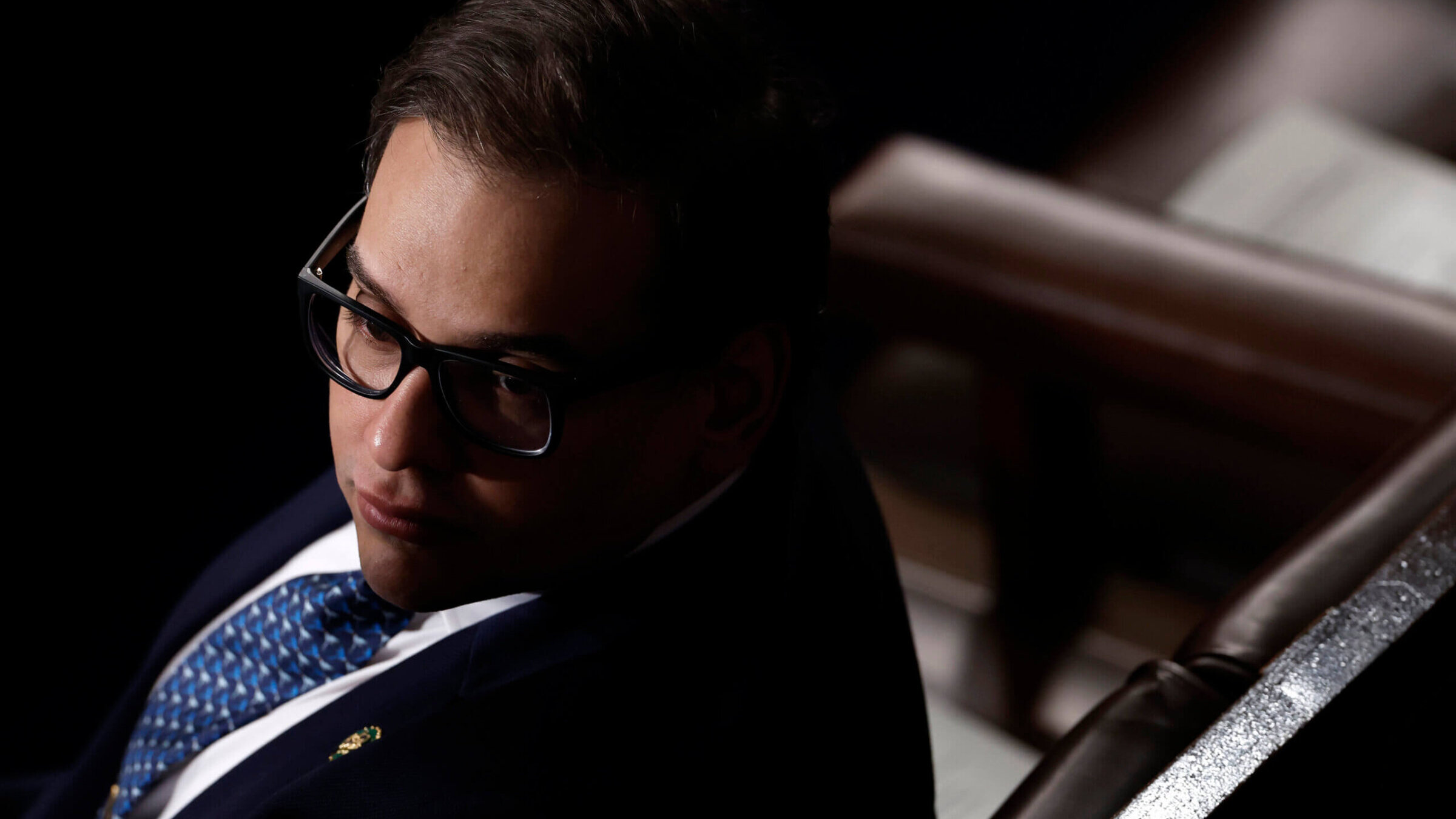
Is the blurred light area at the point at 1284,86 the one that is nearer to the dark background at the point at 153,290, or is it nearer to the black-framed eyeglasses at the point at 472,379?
the dark background at the point at 153,290

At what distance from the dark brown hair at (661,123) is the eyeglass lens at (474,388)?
91 mm

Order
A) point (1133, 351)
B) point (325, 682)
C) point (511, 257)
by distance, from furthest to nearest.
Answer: point (1133, 351) → point (325, 682) → point (511, 257)

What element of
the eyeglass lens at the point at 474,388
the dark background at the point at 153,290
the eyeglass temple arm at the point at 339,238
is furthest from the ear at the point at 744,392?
the dark background at the point at 153,290

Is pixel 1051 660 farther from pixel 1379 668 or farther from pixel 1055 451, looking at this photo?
pixel 1379 668

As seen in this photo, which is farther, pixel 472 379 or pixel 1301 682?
pixel 472 379

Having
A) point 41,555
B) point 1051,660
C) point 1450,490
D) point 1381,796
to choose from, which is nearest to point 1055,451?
point 1051,660

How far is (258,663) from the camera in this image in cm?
94

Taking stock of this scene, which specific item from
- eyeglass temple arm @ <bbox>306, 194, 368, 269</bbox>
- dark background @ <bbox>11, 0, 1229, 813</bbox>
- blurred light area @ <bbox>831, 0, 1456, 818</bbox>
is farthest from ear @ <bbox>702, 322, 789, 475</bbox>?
dark background @ <bbox>11, 0, 1229, 813</bbox>

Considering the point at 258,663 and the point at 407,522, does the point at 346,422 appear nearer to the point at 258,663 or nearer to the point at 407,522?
the point at 407,522

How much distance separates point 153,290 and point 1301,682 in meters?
2.07

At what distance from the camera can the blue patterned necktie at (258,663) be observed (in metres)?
0.91

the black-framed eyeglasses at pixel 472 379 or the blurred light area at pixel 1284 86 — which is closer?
the black-framed eyeglasses at pixel 472 379

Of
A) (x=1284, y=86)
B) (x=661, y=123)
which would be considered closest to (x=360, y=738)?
(x=661, y=123)

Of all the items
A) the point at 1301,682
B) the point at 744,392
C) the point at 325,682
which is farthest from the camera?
the point at 325,682
